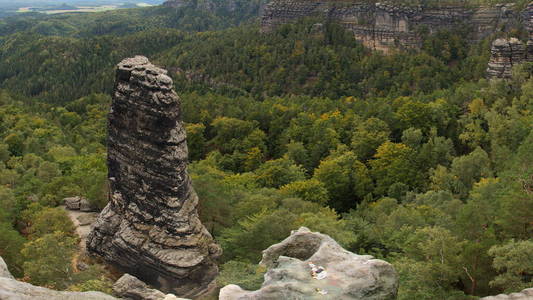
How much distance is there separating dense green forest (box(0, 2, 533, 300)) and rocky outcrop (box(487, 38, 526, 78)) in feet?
11.5

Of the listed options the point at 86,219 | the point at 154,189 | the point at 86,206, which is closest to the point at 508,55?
the point at 154,189

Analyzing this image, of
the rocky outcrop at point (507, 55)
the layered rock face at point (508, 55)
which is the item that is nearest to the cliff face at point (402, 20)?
the layered rock face at point (508, 55)

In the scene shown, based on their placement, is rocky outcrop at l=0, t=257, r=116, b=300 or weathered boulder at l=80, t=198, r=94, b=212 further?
weathered boulder at l=80, t=198, r=94, b=212

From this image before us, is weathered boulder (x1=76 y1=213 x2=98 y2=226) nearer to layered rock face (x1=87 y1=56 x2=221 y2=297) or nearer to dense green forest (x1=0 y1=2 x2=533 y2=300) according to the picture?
dense green forest (x1=0 y1=2 x2=533 y2=300)

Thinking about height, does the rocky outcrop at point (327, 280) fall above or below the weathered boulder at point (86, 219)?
above

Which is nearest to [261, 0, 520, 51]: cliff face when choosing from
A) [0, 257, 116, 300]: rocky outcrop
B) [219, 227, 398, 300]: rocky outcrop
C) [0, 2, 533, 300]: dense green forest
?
[0, 2, 533, 300]: dense green forest

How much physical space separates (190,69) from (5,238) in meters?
106

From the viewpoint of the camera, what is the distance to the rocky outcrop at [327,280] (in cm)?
1731

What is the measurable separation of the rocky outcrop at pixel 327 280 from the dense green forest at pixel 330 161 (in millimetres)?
3592

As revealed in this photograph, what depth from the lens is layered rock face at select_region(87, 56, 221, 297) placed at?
32062 mm

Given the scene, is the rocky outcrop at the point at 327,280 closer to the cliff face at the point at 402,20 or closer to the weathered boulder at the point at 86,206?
the weathered boulder at the point at 86,206

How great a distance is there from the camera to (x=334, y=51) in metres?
124

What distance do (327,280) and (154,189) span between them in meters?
17.5

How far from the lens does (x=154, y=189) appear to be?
32719mm
